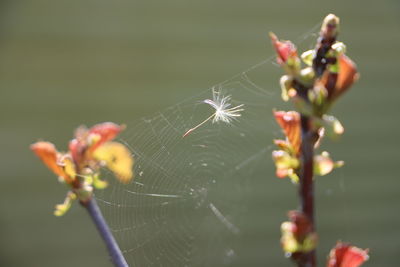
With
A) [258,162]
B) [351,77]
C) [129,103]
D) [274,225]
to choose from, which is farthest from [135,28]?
[351,77]

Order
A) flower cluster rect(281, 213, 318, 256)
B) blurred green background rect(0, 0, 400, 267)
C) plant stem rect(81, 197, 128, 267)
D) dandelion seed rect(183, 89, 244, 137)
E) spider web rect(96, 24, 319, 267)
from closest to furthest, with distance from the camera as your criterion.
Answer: flower cluster rect(281, 213, 318, 256) < plant stem rect(81, 197, 128, 267) < dandelion seed rect(183, 89, 244, 137) < spider web rect(96, 24, 319, 267) < blurred green background rect(0, 0, 400, 267)

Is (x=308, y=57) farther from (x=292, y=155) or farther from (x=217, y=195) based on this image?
(x=217, y=195)

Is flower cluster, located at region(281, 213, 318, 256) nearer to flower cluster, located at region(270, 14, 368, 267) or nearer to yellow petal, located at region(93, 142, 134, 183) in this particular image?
flower cluster, located at region(270, 14, 368, 267)

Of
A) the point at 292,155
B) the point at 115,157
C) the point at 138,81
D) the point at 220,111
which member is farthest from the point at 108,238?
the point at 138,81

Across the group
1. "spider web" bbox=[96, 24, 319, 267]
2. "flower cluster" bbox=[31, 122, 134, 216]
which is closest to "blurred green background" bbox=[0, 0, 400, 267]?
"spider web" bbox=[96, 24, 319, 267]

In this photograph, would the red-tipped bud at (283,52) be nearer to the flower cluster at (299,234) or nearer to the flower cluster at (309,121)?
the flower cluster at (309,121)

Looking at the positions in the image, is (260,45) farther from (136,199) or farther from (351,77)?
(351,77)

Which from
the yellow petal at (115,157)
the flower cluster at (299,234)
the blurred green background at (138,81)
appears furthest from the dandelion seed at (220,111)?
the blurred green background at (138,81)
